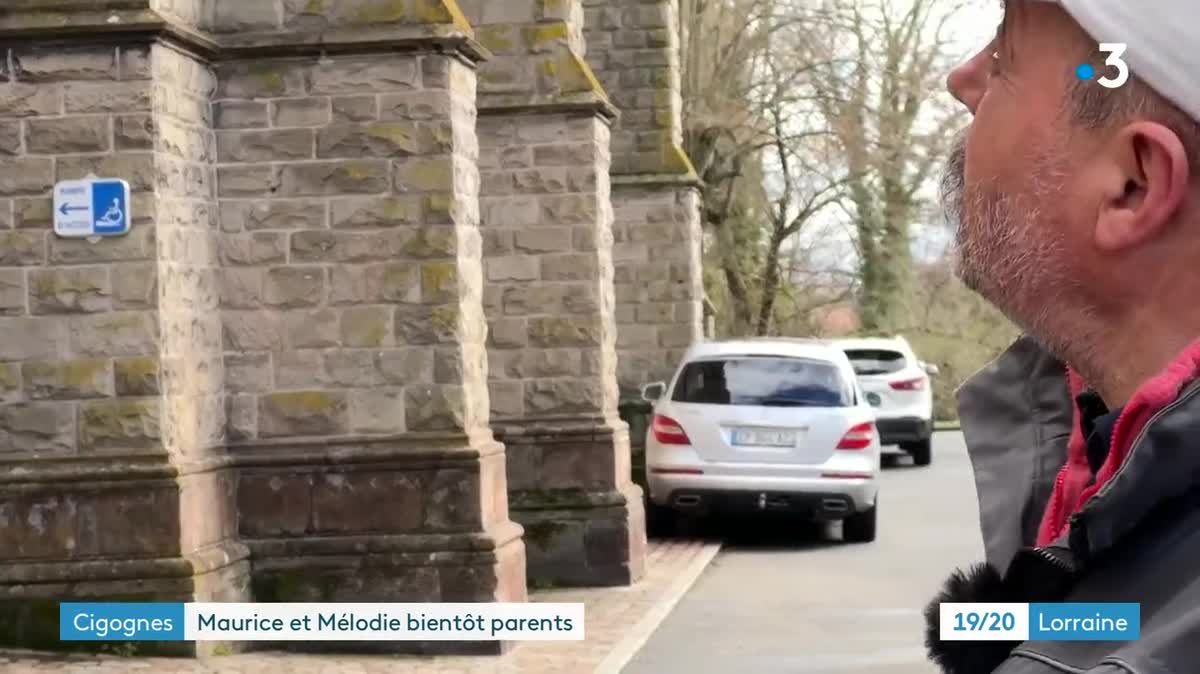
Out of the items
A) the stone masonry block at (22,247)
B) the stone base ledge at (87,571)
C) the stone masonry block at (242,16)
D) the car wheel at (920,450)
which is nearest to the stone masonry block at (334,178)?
the stone masonry block at (242,16)

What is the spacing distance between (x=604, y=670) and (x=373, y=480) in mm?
1588

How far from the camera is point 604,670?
839cm

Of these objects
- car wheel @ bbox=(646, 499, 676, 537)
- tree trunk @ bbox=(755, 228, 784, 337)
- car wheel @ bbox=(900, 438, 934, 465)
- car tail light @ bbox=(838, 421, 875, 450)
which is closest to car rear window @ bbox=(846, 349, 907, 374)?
car wheel @ bbox=(900, 438, 934, 465)

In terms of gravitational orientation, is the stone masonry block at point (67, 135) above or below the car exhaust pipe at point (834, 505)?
above

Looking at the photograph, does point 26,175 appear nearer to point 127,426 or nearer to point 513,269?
point 127,426

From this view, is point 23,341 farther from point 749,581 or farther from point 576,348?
point 749,581

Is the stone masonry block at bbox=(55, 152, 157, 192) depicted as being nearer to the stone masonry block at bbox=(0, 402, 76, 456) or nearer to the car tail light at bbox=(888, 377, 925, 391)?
the stone masonry block at bbox=(0, 402, 76, 456)

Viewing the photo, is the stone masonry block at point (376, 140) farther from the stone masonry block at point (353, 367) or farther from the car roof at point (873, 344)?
the car roof at point (873, 344)

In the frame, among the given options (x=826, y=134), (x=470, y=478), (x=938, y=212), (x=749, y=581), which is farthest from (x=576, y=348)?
(x=826, y=134)

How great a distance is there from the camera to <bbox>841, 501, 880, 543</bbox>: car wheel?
1455 centimetres

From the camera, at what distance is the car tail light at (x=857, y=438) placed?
13.9m
